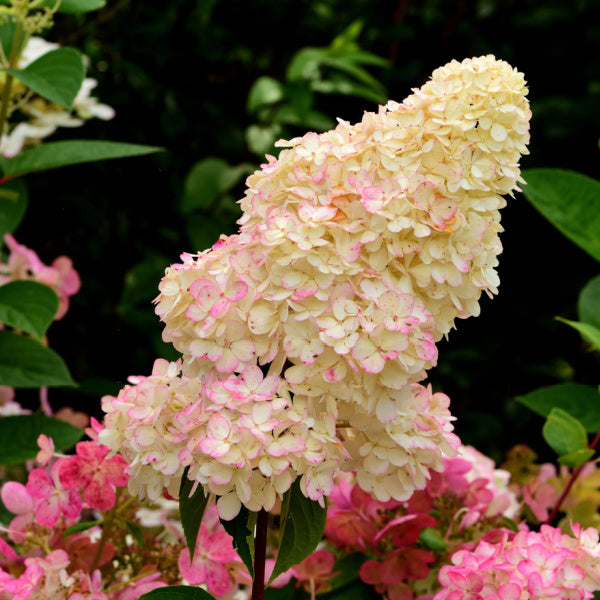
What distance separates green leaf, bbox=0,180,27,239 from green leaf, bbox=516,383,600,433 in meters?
0.67

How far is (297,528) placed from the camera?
0.61 m

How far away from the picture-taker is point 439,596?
2.13ft

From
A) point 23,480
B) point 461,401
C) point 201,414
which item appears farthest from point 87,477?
point 461,401

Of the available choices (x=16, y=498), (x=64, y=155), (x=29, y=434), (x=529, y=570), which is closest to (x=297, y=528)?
(x=529, y=570)

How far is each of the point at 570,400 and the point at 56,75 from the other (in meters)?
0.69

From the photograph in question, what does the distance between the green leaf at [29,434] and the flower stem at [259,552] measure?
1.18 feet

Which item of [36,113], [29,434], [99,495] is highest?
[36,113]

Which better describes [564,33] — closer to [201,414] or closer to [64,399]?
[64,399]

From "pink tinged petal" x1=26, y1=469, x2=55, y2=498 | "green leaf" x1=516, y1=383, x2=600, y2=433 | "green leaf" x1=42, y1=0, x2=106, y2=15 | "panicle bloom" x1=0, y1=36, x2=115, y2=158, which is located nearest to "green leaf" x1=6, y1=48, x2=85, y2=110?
"green leaf" x1=42, y1=0, x2=106, y2=15

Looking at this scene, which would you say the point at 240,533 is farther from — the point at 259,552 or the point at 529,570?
the point at 529,570

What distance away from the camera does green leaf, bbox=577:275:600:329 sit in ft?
3.09

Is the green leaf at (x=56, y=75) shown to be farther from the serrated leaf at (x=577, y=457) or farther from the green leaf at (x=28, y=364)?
the serrated leaf at (x=577, y=457)

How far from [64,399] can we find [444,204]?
108 centimetres

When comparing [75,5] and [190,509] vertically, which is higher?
[75,5]
